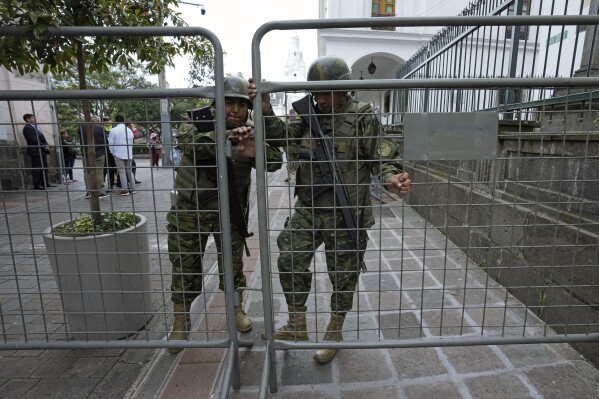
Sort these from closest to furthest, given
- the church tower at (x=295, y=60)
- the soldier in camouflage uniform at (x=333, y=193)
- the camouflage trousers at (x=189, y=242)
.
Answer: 1. the soldier in camouflage uniform at (x=333, y=193)
2. the camouflage trousers at (x=189, y=242)
3. the church tower at (x=295, y=60)

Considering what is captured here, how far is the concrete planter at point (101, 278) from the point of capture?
2336 mm

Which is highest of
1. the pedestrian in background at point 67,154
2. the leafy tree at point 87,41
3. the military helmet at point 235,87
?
the leafy tree at point 87,41

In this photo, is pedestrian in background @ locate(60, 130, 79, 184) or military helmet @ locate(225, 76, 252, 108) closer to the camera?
pedestrian in background @ locate(60, 130, 79, 184)

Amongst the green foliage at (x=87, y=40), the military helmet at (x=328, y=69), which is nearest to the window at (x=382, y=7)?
the green foliage at (x=87, y=40)

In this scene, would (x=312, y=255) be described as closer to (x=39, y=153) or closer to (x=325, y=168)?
(x=325, y=168)

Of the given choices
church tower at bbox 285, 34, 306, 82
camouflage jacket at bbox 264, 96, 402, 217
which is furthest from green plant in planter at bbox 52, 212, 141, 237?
A: church tower at bbox 285, 34, 306, 82

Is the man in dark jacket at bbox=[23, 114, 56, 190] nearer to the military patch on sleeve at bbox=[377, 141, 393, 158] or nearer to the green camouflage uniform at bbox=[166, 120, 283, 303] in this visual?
Result: the green camouflage uniform at bbox=[166, 120, 283, 303]

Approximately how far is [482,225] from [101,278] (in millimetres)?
2981

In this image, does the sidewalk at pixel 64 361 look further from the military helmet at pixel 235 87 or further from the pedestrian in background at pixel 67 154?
the military helmet at pixel 235 87

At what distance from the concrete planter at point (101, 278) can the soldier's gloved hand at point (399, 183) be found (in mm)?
1562

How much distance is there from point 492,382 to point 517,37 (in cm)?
309

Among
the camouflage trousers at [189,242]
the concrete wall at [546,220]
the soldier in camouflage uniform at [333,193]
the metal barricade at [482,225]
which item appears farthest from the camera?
the camouflage trousers at [189,242]

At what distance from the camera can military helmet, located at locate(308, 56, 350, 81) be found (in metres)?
2.20

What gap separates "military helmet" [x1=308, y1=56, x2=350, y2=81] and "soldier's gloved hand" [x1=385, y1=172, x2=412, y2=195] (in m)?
0.72
